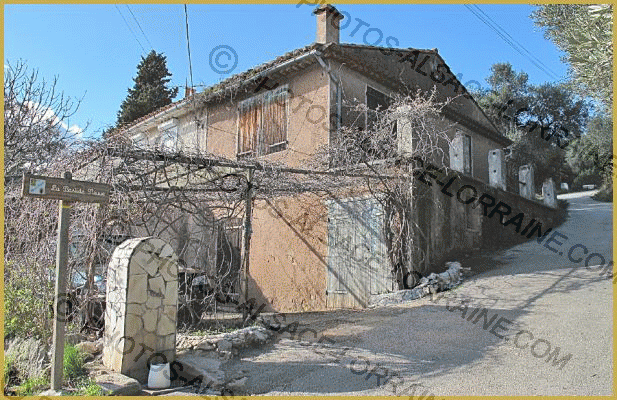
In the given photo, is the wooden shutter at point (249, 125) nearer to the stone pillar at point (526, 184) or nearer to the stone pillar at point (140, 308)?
the stone pillar at point (140, 308)

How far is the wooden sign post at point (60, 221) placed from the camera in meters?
4.82

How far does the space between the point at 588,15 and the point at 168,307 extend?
6.47m

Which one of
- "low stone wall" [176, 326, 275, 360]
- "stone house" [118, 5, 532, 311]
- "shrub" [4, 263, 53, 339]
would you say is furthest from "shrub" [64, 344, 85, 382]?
"stone house" [118, 5, 532, 311]

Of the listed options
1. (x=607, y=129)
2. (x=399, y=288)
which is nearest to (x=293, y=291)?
(x=399, y=288)

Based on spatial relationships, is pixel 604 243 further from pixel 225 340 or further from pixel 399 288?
pixel 225 340

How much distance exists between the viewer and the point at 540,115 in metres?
30.5

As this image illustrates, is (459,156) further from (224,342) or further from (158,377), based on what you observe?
(158,377)

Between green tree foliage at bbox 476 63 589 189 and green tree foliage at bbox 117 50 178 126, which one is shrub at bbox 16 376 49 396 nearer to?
green tree foliage at bbox 117 50 178 126

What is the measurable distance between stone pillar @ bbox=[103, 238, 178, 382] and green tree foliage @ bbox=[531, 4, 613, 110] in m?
5.97

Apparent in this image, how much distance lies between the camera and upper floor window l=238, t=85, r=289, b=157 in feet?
42.8

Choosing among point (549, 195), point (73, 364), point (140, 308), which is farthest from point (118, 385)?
point (549, 195)

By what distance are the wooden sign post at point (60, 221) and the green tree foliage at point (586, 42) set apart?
627 centimetres

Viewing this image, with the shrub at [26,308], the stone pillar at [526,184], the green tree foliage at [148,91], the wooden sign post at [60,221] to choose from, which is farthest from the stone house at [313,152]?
the green tree foliage at [148,91]

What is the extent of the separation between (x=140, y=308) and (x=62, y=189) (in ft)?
5.61
